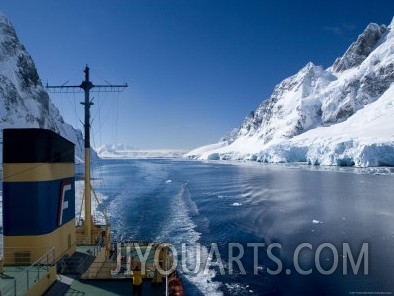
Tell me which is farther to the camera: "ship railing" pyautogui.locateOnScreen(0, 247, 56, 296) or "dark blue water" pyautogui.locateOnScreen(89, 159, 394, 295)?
"dark blue water" pyautogui.locateOnScreen(89, 159, 394, 295)

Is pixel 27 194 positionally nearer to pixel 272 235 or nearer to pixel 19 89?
pixel 272 235

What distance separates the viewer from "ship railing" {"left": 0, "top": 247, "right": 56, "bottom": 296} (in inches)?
319

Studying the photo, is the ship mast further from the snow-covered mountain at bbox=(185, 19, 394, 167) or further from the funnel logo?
the snow-covered mountain at bbox=(185, 19, 394, 167)

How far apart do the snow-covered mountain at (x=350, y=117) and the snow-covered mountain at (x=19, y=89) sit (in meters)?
84.4

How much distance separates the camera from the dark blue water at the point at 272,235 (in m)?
16.1

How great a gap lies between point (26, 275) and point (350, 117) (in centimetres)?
15872

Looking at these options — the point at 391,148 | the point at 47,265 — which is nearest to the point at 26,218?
the point at 47,265

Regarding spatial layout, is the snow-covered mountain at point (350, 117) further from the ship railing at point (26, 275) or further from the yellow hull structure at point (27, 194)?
the ship railing at point (26, 275)

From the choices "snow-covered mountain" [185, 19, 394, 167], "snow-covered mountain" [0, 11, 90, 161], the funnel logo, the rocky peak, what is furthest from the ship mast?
the rocky peak

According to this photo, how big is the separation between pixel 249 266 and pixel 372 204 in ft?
71.9

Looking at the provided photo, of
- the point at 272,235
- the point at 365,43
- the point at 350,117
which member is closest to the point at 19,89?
the point at 350,117

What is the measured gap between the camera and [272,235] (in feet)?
78.7

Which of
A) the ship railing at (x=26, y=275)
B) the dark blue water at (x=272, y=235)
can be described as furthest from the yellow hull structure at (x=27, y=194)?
the dark blue water at (x=272, y=235)

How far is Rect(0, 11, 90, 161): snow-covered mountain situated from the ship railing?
102 metres
